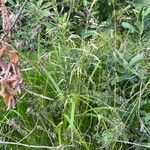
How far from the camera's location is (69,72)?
2.04 m

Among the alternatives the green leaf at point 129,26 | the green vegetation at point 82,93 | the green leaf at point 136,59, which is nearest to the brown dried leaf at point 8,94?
the green vegetation at point 82,93

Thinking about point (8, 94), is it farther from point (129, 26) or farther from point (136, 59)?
point (129, 26)

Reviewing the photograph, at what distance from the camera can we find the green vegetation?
1881mm

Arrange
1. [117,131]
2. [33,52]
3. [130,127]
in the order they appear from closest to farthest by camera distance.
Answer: [117,131] → [130,127] → [33,52]

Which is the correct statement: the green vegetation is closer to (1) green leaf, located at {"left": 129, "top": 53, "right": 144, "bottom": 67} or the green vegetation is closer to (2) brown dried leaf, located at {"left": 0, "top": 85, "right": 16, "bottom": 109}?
(1) green leaf, located at {"left": 129, "top": 53, "right": 144, "bottom": 67}

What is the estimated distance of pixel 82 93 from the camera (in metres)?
1.98

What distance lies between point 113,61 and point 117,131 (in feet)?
1.13

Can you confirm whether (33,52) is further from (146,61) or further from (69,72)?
(146,61)

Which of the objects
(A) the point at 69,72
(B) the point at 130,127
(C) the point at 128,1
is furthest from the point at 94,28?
(B) the point at 130,127

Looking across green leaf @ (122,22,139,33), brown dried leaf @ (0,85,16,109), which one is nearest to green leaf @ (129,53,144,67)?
green leaf @ (122,22,139,33)

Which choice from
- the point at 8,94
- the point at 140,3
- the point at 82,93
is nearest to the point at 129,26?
the point at 140,3

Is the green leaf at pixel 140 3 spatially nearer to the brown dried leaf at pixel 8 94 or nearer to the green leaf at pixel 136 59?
the green leaf at pixel 136 59

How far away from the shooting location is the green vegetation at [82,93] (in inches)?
74.0

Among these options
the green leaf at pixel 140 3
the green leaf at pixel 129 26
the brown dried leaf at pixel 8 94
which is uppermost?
the brown dried leaf at pixel 8 94
